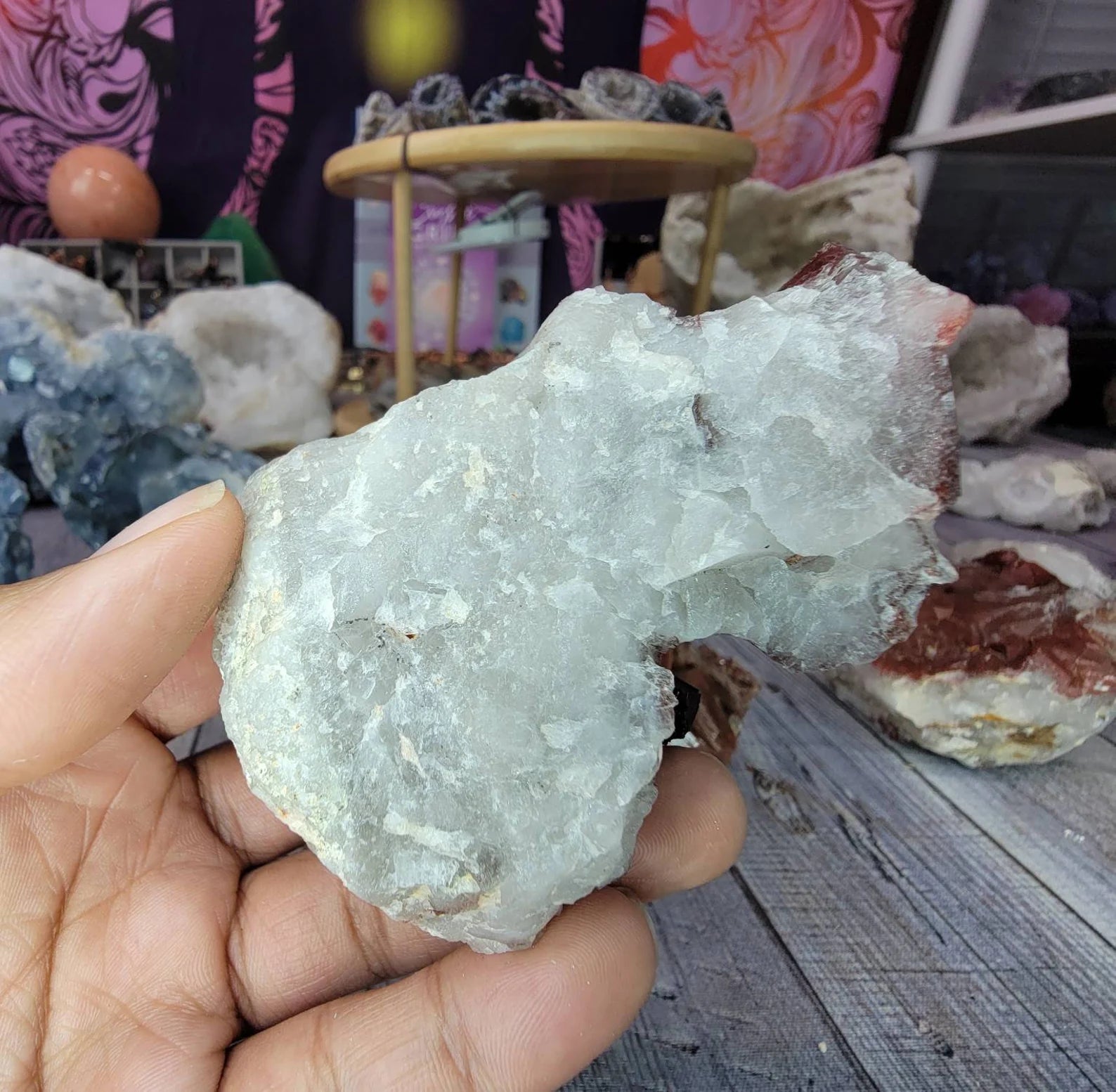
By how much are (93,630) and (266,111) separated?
8.07 ft

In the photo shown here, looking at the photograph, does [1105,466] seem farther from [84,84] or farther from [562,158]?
[84,84]

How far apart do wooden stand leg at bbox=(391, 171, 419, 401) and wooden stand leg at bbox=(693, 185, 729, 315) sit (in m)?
0.66

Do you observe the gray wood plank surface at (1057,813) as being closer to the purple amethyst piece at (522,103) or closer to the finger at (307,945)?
the finger at (307,945)

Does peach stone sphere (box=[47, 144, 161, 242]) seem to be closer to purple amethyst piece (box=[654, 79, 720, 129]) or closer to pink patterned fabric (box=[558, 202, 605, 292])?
pink patterned fabric (box=[558, 202, 605, 292])

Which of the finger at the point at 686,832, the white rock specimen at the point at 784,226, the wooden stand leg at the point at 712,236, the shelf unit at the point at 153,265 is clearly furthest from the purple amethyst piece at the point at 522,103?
the finger at the point at 686,832

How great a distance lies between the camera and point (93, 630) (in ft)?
1.78

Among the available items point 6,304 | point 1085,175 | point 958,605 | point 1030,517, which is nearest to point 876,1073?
point 958,605

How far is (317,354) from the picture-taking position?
2.15m

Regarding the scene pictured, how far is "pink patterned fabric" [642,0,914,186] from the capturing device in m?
2.38

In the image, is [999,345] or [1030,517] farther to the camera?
[999,345]

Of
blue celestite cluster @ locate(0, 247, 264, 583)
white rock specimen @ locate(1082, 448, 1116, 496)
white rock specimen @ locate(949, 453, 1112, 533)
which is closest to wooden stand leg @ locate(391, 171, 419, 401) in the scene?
blue celestite cluster @ locate(0, 247, 264, 583)

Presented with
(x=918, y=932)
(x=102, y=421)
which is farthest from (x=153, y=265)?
(x=918, y=932)

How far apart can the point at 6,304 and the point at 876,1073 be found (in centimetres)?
195

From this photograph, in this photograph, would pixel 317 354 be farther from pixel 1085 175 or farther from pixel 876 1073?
pixel 876 1073
